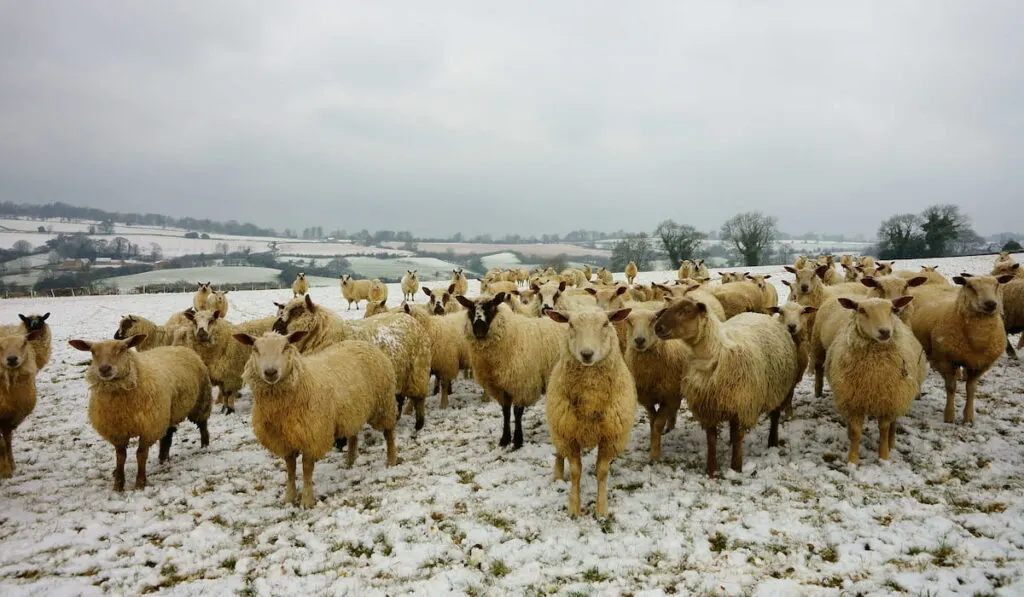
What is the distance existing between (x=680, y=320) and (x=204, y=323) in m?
9.08

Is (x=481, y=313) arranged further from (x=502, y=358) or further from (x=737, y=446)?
(x=737, y=446)

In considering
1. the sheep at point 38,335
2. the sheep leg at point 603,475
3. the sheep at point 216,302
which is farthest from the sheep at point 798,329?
the sheep at point 216,302

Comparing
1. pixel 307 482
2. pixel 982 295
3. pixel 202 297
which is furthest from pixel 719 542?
pixel 202 297

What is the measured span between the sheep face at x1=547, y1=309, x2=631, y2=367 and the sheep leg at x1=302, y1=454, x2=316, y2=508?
356 cm

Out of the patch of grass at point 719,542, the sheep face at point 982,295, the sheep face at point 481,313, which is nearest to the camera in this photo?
the patch of grass at point 719,542

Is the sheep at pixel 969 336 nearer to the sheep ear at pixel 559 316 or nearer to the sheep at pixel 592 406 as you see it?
the sheep at pixel 592 406

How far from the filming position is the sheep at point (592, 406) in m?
5.32

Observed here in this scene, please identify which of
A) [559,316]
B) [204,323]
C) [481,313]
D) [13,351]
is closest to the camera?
[559,316]

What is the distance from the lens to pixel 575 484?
5.42 m

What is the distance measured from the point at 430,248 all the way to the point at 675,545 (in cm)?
6515

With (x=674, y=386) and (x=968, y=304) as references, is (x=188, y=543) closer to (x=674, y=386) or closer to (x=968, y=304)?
(x=674, y=386)

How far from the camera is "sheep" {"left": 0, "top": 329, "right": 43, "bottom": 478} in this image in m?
6.68

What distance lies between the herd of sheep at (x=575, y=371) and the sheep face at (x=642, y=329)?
18 millimetres

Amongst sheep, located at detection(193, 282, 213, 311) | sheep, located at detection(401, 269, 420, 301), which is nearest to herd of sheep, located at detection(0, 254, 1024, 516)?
sheep, located at detection(193, 282, 213, 311)
